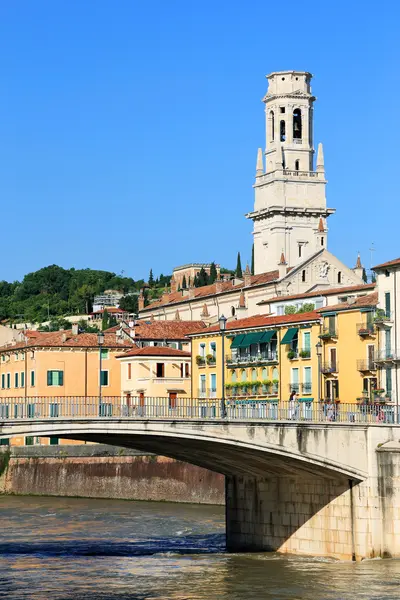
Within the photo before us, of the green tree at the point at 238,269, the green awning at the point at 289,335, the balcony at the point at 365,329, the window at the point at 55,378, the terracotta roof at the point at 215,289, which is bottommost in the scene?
the window at the point at 55,378

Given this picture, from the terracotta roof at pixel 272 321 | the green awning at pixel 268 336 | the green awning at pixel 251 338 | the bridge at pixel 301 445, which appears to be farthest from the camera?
the green awning at pixel 251 338

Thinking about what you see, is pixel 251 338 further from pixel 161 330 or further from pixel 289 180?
pixel 289 180

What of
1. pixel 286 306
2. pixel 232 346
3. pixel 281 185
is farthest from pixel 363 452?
pixel 281 185

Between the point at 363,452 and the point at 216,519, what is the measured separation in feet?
77.1

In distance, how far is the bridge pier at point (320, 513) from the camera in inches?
2323

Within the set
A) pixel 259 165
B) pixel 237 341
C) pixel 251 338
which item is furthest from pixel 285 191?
pixel 251 338

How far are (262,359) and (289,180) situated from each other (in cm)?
A: 5284

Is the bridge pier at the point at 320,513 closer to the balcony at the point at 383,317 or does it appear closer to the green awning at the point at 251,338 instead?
the balcony at the point at 383,317

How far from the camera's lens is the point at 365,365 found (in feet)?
273

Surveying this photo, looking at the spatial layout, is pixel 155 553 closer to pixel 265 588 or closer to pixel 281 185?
pixel 265 588

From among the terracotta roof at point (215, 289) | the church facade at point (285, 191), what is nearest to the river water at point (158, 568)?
the terracotta roof at point (215, 289)

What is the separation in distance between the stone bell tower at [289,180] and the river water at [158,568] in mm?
66321

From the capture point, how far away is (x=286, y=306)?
365 feet

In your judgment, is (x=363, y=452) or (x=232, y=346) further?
(x=232, y=346)
